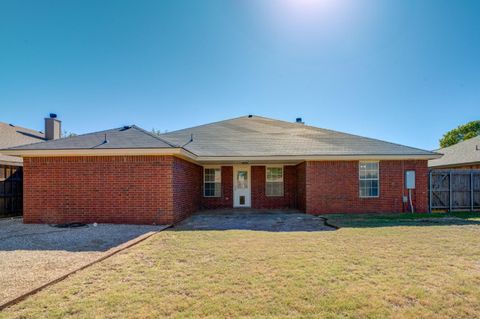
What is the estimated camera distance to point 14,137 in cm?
1364

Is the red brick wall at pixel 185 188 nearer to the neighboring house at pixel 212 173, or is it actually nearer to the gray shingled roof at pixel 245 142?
the neighboring house at pixel 212 173

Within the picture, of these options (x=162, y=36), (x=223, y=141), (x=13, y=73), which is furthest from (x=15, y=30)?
(x=223, y=141)

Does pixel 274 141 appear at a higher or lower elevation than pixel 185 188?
higher

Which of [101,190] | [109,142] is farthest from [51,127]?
[101,190]

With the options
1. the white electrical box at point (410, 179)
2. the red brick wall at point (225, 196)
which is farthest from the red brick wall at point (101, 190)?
the white electrical box at point (410, 179)

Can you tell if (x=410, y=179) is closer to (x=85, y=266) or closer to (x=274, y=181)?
(x=274, y=181)

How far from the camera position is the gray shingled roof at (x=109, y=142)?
897cm

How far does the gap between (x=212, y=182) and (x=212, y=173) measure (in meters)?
0.50

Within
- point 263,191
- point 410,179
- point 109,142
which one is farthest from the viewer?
point 263,191

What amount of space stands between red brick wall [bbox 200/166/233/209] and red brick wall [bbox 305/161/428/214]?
4.41 metres

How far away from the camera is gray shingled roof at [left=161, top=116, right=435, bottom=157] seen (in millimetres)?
11398

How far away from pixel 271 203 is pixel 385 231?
6955mm

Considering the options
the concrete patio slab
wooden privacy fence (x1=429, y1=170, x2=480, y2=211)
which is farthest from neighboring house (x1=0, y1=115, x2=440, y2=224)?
wooden privacy fence (x1=429, y1=170, x2=480, y2=211)

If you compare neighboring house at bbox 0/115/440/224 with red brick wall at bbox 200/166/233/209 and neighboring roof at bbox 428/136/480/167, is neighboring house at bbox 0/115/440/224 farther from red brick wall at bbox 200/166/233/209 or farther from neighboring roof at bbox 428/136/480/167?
neighboring roof at bbox 428/136/480/167
